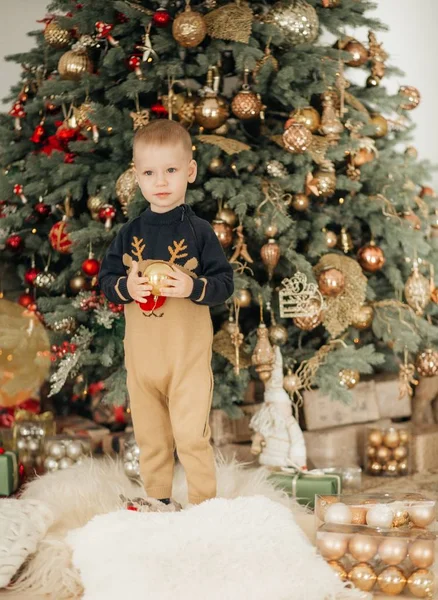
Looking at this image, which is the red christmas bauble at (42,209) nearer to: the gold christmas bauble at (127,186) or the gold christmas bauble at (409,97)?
the gold christmas bauble at (127,186)

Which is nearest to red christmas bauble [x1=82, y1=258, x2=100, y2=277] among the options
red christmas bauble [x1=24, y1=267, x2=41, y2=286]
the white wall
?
red christmas bauble [x1=24, y1=267, x2=41, y2=286]

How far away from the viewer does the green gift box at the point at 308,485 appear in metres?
2.49

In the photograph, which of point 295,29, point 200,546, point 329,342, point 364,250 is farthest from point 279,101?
point 200,546

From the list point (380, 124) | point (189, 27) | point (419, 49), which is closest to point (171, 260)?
point (189, 27)

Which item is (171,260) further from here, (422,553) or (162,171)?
(422,553)

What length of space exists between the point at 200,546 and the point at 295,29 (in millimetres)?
1818

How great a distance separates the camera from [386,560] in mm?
1871

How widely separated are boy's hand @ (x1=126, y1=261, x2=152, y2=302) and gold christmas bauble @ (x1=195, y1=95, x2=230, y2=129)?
0.92 m

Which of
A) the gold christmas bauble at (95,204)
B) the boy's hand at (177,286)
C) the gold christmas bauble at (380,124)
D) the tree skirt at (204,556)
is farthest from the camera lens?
the gold christmas bauble at (380,124)

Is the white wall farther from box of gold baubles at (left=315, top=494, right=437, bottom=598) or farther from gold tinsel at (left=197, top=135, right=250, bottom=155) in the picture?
box of gold baubles at (left=315, top=494, right=437, bottom=598)

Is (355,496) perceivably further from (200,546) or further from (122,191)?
(122,191)

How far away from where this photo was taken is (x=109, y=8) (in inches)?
113

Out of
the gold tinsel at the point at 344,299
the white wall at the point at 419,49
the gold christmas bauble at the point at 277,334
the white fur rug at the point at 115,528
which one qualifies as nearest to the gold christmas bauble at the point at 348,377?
the gold tinsel at the point at 344,299

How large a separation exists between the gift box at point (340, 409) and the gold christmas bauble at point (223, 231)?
0.67 metres
